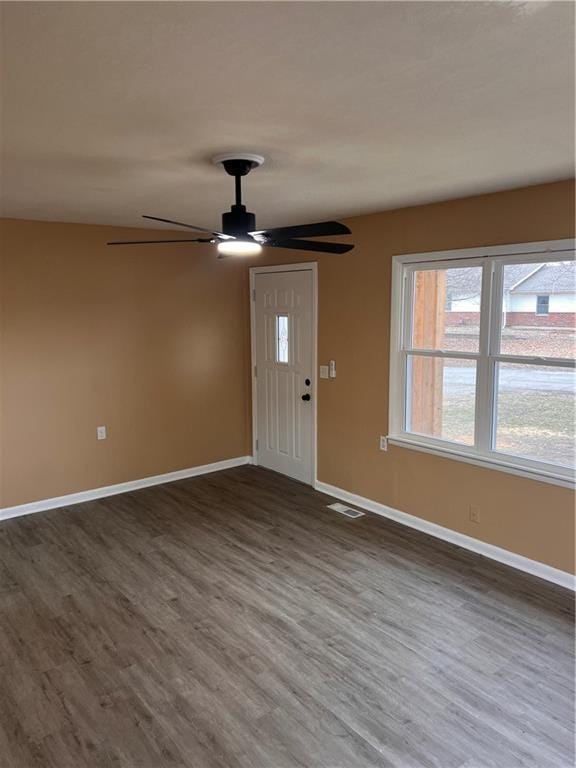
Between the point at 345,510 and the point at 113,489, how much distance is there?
2144 millimetres

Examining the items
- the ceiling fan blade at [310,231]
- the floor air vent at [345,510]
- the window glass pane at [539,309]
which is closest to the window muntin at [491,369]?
the window glass pane at [539,309]

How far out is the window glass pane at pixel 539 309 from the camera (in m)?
3.16

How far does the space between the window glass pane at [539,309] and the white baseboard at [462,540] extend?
4.37ft

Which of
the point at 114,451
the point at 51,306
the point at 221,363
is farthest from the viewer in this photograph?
the point at 221,363

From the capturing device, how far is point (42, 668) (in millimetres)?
2615

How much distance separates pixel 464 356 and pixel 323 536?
5.56 feet

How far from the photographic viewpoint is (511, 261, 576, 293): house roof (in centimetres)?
315

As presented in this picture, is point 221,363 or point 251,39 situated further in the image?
point 221,363

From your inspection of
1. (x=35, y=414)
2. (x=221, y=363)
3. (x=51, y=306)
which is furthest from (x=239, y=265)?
(x=35, y=414)

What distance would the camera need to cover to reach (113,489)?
4934mm

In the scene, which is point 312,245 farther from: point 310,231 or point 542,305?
point 542,305

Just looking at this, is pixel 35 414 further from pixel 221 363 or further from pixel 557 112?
pixel 557 112

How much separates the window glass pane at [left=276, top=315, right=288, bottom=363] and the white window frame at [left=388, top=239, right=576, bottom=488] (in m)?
1.35

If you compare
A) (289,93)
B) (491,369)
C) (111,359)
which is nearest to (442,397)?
(491,369)
